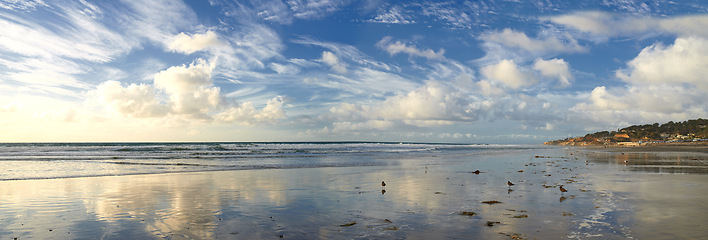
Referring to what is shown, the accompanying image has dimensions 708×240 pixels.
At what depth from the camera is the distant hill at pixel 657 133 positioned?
124 metres

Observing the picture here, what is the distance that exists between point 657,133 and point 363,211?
175418mm

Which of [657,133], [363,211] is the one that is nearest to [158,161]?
[363,211]

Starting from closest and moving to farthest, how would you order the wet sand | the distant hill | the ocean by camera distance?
the wet sand → the ocean → the distant hill

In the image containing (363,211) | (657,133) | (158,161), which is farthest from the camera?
(657,133)

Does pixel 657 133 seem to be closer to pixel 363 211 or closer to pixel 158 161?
pixel 158 161

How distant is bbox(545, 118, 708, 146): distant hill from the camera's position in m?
124

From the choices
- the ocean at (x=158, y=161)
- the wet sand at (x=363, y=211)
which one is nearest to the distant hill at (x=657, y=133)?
the ocean at (x=158, y=161)

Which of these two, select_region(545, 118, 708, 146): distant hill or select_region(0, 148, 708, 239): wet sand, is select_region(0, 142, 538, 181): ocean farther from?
select_region(545, 118, 708, 146): distant hill

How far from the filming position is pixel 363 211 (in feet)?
34.4

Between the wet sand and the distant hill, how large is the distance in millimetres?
132471

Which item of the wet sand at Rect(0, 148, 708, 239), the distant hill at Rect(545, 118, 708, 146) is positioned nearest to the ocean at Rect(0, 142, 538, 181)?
the wet sand at Rect(0, 148, 708, 239)

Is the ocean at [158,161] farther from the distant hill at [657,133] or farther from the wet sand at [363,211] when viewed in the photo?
the distant hill at [657,133]

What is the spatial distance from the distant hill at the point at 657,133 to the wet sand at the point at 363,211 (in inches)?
5215

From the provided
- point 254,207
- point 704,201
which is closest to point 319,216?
point 254,207
